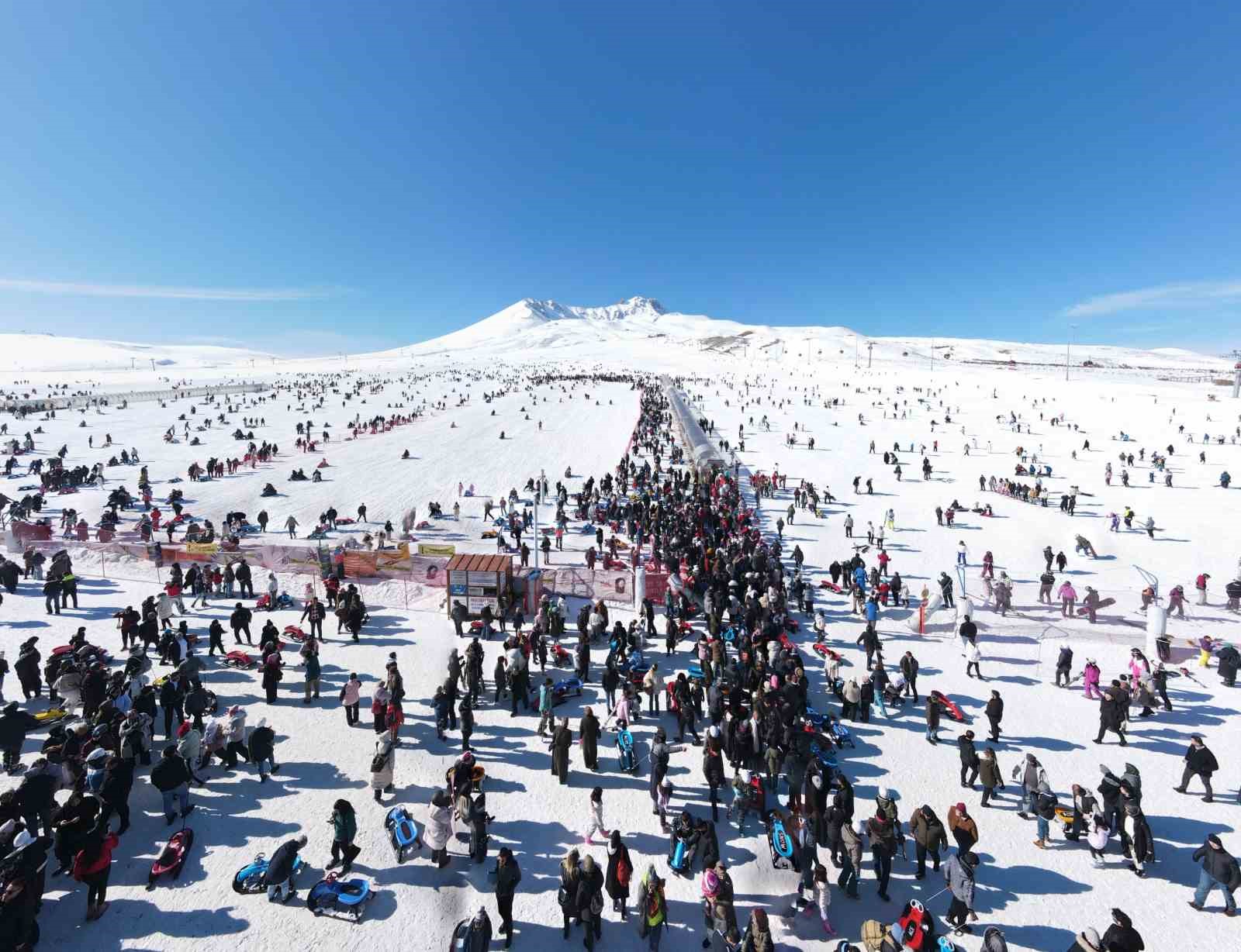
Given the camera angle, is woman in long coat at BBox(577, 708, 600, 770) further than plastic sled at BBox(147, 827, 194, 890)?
Yes

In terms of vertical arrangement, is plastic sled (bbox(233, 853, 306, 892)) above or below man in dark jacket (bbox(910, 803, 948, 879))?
below

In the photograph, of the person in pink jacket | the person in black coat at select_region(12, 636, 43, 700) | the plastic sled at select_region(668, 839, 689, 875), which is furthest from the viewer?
the person in pink jacket

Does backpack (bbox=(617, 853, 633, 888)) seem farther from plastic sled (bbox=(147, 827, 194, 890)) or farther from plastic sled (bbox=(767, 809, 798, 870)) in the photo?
plastic sled (bbox=(147, 827, 194, 890))

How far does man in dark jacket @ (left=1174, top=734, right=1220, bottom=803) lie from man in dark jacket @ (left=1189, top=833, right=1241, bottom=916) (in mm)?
2278

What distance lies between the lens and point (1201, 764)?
899 cm

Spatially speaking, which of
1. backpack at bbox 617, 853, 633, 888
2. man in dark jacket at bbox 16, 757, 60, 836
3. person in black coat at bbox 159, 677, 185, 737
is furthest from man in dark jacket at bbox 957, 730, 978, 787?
person in black coat at bbox 159, 677, 185, 737

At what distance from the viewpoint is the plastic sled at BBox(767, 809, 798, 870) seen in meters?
7.19

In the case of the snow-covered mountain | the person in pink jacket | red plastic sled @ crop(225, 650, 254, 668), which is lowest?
red plastic sled @ crop(225, 650, 254, 668)

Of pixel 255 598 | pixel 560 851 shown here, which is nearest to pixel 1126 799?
pixel 560 851

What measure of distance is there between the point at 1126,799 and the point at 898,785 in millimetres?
2874

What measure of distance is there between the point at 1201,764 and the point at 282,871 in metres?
12.9

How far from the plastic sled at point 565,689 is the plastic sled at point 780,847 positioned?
195 inches

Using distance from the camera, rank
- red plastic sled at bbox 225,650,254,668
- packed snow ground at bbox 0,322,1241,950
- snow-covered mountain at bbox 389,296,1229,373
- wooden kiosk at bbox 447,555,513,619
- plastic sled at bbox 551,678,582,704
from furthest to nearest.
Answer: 1. snow-covered mountain at bbox 389,296,1229,373
2. wooden kiosk at bbox 447,555,513,619
3. red plastic sled at bbox 225,650,254,668
4. plastic sled at bbox 551,678,582,704
5. packed snow ground at bbox 0,322,1241,950

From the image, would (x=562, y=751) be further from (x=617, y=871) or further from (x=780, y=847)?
(x=780, y=847)
